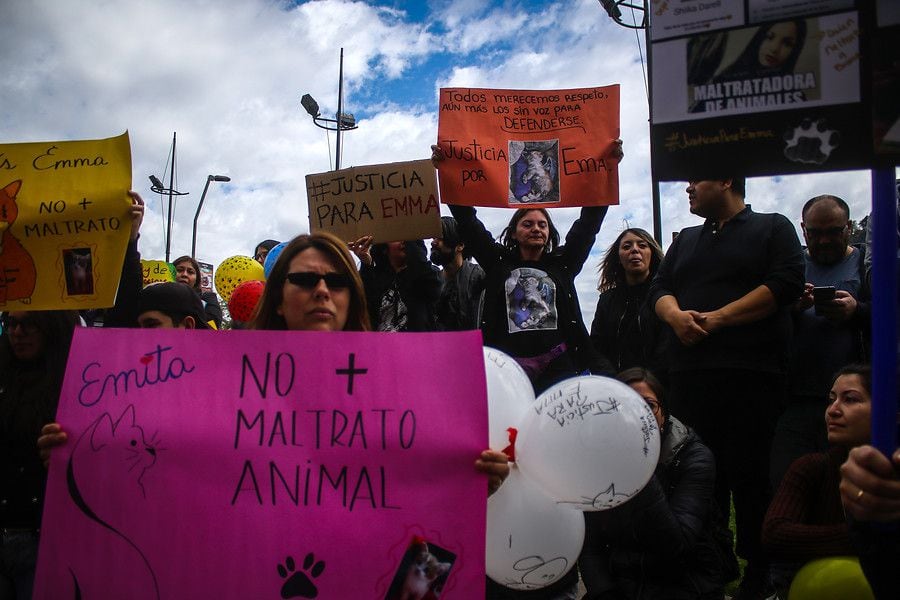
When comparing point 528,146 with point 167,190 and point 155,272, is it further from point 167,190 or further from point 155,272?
point 167,190

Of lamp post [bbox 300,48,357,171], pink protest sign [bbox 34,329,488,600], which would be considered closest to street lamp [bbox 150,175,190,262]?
lamp post [bbox 300,48,357,171]

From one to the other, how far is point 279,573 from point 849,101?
1.59 meters

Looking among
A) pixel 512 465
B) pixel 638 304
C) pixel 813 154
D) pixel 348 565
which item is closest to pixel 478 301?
pixel 638 304

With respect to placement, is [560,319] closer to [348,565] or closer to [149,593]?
[348,565]

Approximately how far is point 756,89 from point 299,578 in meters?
1.48

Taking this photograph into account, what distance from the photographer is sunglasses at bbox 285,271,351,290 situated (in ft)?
7.02

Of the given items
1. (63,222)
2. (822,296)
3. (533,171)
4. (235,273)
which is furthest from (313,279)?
(235,273)

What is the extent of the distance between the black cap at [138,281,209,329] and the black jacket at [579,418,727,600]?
6.23 ft

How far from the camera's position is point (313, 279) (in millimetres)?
2141

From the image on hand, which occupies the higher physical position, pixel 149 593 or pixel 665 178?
pixel 665 178

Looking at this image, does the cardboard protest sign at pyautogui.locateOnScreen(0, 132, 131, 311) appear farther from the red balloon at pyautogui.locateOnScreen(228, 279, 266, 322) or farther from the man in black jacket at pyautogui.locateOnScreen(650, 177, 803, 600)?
the man in black jacket at pyautogui.locateOnScreen(650, 177, 803, 600)

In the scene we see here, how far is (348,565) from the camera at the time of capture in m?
1.60

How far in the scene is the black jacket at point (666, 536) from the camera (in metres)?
2.63

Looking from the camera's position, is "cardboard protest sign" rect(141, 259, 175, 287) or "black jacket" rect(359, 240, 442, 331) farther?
"cardboard protest sign" rect(141, 259, 175, 287)
